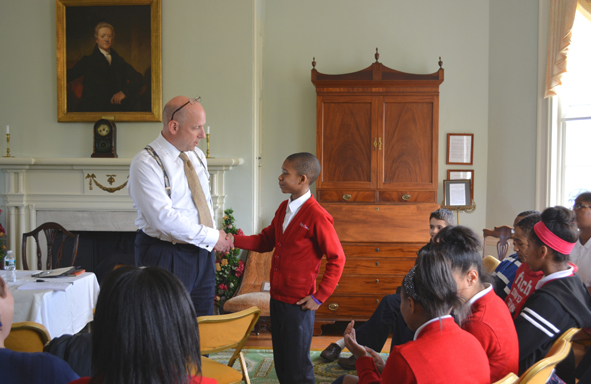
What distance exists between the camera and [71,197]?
163 inches

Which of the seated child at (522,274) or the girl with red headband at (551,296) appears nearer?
the girl with red headband at (551,296)

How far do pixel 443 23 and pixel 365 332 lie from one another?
3328 mm

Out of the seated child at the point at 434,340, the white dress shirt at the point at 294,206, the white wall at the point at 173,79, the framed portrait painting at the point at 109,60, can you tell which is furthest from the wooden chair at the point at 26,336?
the framed portrait painting at the point at 109,60

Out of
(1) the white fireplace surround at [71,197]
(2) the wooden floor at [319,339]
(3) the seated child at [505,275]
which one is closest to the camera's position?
(3) the seated child at [505,275]

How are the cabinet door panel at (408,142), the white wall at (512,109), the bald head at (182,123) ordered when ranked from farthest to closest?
1. the white wall at (512,109)
2. the cabinet door panel at (408,142)
3. the bald head at (182,123)

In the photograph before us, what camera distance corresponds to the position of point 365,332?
298cm

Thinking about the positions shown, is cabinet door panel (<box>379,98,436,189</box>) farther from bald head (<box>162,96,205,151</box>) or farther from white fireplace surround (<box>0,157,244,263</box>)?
bald head (<box>162,96,205,151</box>)

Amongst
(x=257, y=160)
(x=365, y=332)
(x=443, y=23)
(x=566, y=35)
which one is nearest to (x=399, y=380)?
(x=365, y=332)

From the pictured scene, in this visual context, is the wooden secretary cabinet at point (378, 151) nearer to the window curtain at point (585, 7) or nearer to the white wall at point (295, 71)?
the white wall at point (295, 71)

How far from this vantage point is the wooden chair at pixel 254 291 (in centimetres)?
363

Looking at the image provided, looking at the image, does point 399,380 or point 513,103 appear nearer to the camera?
point 399,380

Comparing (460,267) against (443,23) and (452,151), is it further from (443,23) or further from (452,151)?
(443,23)

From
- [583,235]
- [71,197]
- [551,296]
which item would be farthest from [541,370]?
[71,197]

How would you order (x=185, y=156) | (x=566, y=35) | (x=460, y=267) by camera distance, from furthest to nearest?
1. (x=566, y=35)
2. (x=185, y=156)
3. (x=460, y=267)
